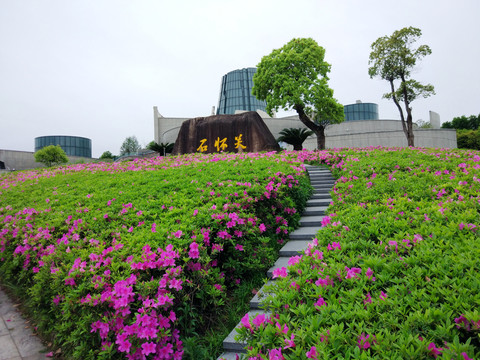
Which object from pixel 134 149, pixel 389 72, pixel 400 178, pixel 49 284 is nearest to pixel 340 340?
pixel 49 284

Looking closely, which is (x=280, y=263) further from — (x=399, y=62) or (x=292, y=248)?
(x=399, y=62)

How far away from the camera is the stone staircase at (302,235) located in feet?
8.33

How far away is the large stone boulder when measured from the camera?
13.4 metres

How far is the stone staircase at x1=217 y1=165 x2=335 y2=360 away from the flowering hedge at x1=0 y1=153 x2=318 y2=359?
0.18 metres

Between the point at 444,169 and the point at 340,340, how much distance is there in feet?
17.0

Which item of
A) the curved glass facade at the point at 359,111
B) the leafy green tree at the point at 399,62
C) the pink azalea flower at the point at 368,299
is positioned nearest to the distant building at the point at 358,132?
the leafy green tree at the point at 399,62

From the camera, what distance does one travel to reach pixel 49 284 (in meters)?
3.18

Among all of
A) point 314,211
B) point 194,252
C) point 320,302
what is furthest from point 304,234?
point 320,302

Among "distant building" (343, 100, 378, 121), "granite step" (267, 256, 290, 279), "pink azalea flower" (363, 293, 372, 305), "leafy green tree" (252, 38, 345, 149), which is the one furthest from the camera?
"distant building" (343, 100, 378, 121)

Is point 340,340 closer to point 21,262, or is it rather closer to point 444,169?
point 21,262

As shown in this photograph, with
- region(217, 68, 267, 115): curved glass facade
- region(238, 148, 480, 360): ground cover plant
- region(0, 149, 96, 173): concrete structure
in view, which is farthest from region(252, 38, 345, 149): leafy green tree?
region(217, 68, 267, 115): curved glass facade

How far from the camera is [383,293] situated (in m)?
1.91

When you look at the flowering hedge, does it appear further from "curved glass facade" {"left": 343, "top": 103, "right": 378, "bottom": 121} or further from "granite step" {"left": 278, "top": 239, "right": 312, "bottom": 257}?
"curved glass facade" {"left": 343, "top": 103, "right": 378, "bottom": 121}

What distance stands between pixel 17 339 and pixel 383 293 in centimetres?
373
